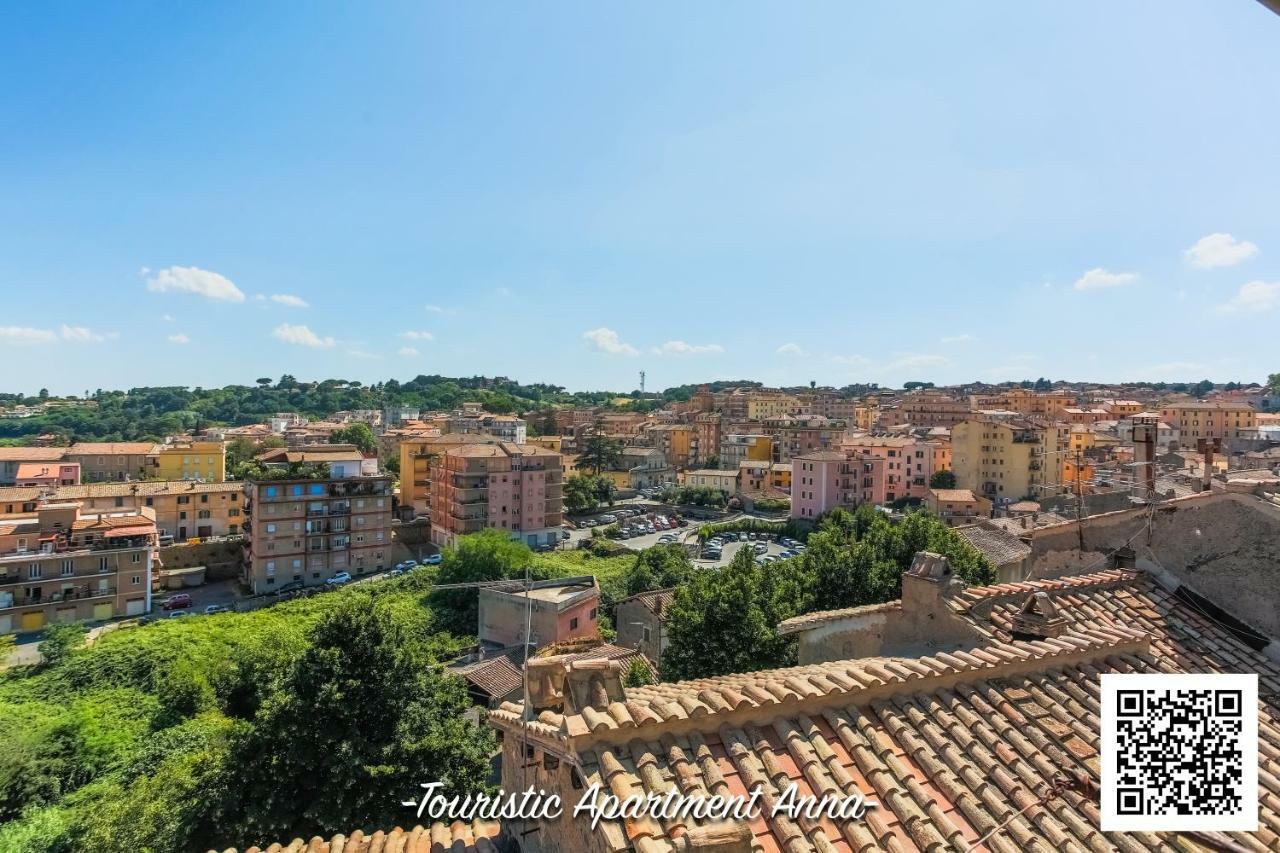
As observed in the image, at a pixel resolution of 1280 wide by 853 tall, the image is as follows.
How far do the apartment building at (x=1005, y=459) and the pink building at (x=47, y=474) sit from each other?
7267 cm

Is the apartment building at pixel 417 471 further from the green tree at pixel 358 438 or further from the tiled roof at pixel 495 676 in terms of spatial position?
the tiled roof at pixel 495 676

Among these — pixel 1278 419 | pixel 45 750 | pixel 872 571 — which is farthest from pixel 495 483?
pixel 1278 419

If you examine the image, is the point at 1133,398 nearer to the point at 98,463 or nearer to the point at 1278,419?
the point at 1278,419

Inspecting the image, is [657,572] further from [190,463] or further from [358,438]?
[358,438]

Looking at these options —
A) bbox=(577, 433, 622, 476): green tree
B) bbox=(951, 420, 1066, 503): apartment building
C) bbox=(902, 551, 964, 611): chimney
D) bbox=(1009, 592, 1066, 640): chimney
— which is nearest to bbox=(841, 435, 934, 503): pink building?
bbox=(951, 420, 1066, 503): apartment building

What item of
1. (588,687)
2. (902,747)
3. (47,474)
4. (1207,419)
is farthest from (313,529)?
(1207,419)

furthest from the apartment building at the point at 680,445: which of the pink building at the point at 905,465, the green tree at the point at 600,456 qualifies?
the pink building at the point at 905,465

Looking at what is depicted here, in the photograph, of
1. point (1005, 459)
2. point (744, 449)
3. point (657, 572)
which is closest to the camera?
point (657, 572)

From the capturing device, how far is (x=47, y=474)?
5459 centimetres

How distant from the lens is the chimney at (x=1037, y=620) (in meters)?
5.61

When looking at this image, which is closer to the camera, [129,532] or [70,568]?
[70,568]

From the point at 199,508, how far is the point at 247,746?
44586 millimetres

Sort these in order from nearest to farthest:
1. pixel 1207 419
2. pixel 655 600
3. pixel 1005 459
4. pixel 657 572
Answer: pixel 655 600 → pixel 657 572 → pixel 1005 459 → pixel 1207 419

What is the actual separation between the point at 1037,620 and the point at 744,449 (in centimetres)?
6735
